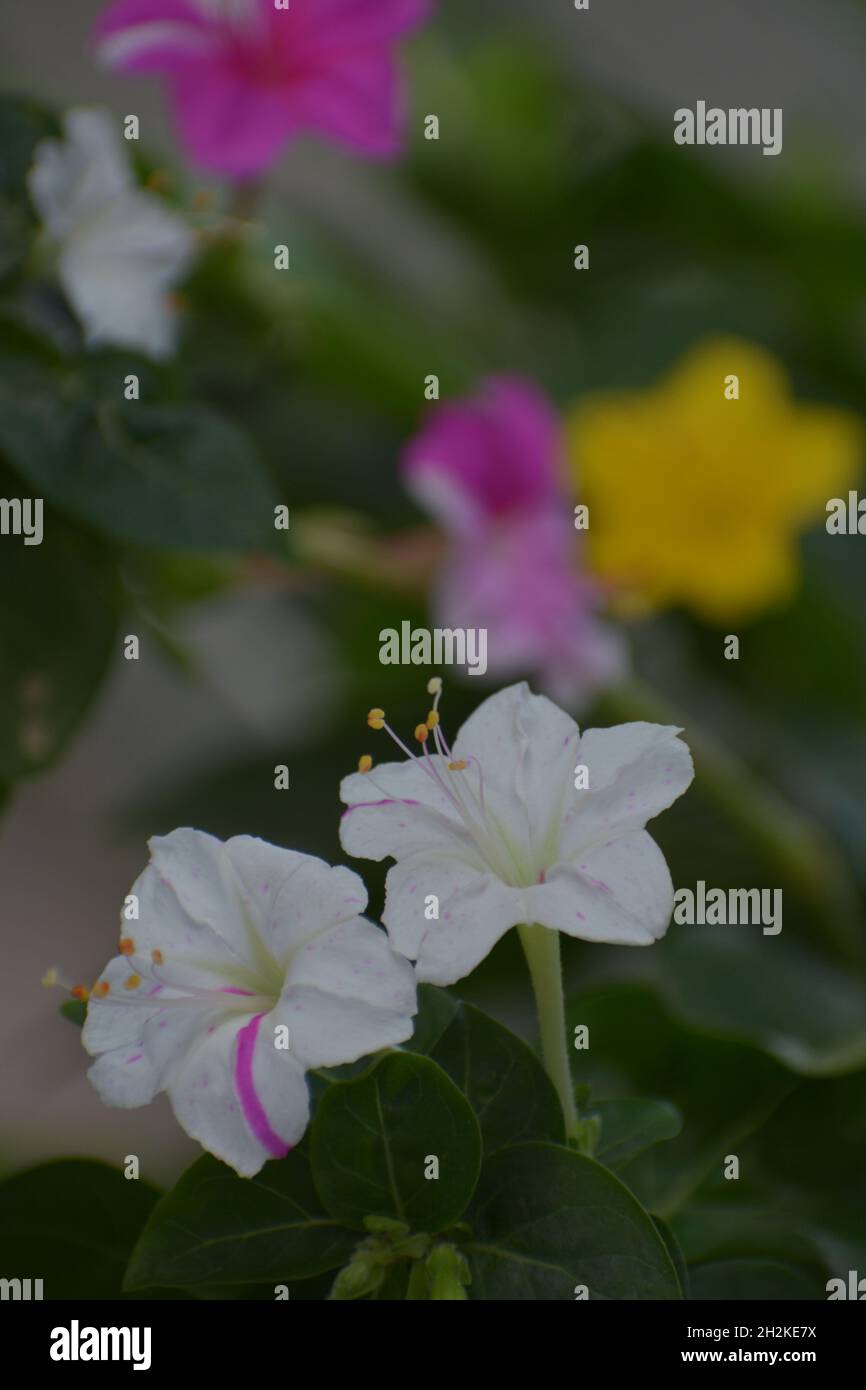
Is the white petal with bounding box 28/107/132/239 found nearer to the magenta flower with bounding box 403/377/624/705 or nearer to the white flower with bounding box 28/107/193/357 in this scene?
the white flower with bounding box 28/107/193/357

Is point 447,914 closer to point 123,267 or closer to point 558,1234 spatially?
point 558,1234

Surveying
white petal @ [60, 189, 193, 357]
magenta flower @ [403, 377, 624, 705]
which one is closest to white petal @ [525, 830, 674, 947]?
white petal @ [60, 189, 193, 357]

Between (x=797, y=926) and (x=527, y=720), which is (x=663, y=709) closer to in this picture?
(x=797, y=926)

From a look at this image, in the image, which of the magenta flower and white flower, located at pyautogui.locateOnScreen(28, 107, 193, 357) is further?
the magenta flower

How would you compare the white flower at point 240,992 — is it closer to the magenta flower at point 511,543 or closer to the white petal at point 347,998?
the white petal at point 347,998

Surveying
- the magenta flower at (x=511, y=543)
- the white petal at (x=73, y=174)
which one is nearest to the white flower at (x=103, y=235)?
the white petal at (x=73, y=174)
